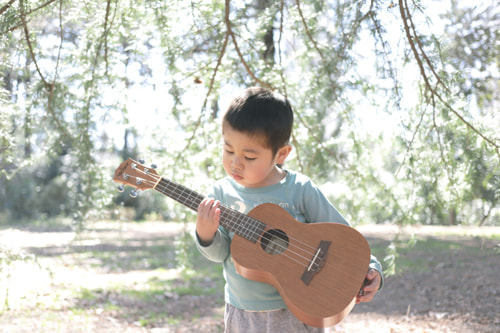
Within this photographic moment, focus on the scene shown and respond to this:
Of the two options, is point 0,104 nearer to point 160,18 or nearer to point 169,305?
point 160,18

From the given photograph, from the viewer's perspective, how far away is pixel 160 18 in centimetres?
287

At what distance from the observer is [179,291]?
5.26 metres

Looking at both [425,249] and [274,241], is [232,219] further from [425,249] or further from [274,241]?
[425,249]

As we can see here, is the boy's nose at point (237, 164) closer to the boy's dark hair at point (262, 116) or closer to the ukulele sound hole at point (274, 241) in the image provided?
the boy's dark hair at point (262, 116)

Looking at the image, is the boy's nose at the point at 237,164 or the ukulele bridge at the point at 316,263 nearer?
the ukulele bridge at the point at 316,263

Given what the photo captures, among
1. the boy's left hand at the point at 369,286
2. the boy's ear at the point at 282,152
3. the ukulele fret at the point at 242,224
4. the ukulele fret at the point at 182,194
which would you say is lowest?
the boy's left hand at the point at 369,286

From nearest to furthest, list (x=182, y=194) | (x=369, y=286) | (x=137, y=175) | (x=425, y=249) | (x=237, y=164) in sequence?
1. (x=369, y=286)
2. (x=237, y=164)
3. (x=182, y=194)
4. (x=137, y=175)
5. (x=425, y=249)

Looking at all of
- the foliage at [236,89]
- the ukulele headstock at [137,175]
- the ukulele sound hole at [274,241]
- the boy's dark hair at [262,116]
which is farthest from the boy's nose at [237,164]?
the foliage at [236,89]

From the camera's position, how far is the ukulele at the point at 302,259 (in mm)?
1621

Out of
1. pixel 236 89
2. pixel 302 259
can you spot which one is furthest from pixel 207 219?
pixel 236 89

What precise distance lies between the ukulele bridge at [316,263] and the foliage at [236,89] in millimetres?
1118

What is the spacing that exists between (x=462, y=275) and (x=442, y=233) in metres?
3.93

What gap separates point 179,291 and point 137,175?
351cm

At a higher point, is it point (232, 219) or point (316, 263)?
point (232, 219)
